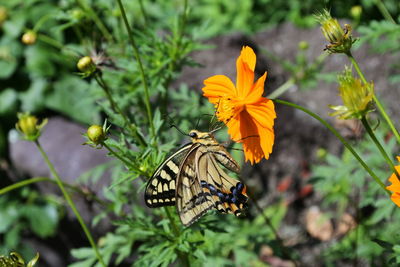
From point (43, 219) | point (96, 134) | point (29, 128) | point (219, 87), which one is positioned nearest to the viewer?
point (96, 134)

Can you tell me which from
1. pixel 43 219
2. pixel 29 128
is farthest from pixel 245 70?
pixel 43 219

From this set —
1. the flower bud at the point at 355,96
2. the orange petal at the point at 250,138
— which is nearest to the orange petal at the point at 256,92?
the orange petal at the point at 250,138

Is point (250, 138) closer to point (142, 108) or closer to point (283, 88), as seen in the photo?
point (142, 108)

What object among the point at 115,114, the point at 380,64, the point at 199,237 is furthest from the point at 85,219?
the point at 380,64

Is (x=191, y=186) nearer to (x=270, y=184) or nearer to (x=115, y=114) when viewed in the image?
(x=115, y=114)

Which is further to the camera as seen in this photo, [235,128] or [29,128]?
[29,128]

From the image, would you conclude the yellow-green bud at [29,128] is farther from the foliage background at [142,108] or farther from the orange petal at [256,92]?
the orange petal at [256,92]
